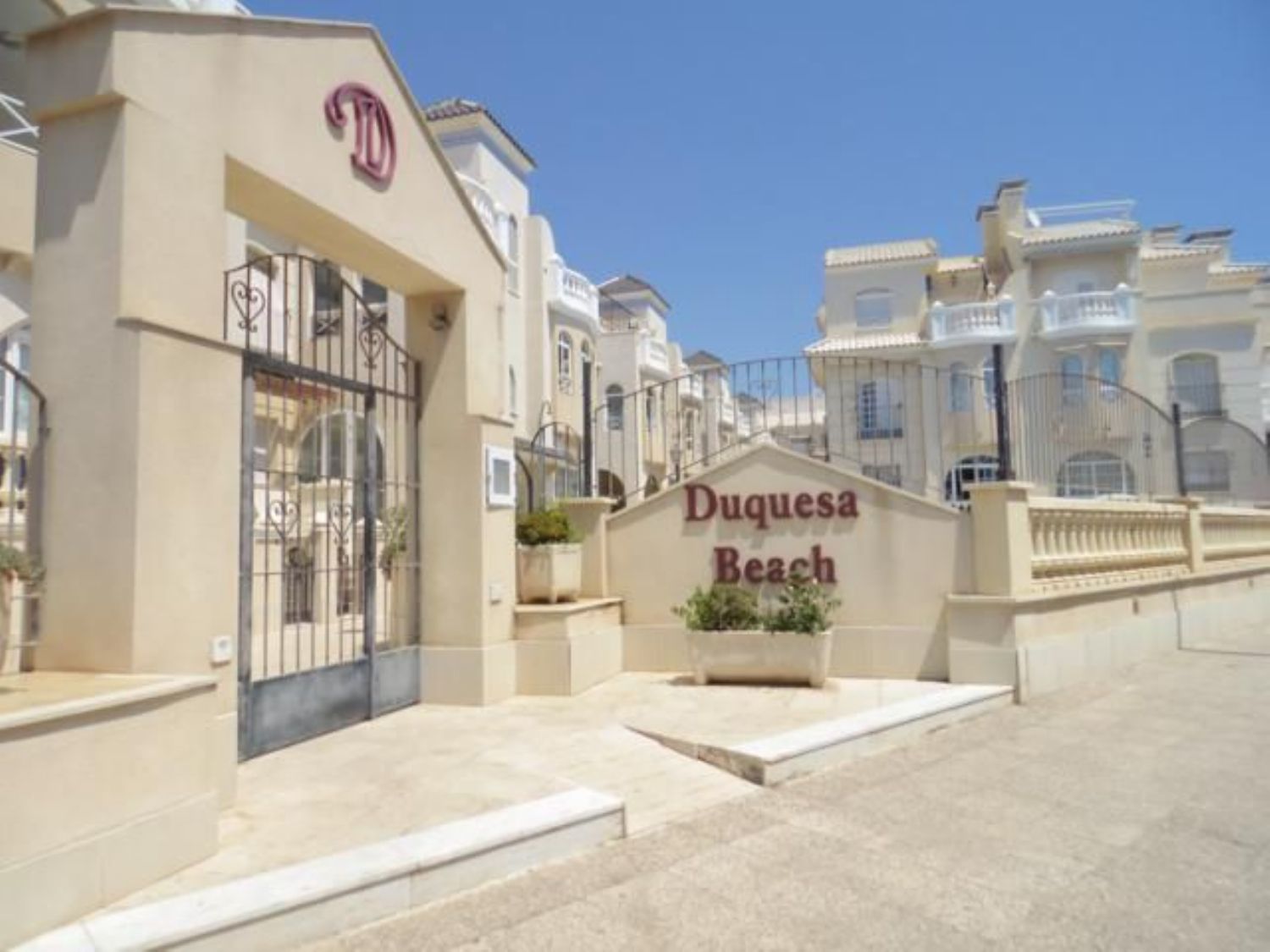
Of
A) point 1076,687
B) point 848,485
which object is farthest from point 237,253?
point 1076,687

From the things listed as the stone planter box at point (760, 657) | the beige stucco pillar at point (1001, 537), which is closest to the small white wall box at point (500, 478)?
the stone planter box at point (760, 657)

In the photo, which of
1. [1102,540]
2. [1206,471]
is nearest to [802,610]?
[1102,540]

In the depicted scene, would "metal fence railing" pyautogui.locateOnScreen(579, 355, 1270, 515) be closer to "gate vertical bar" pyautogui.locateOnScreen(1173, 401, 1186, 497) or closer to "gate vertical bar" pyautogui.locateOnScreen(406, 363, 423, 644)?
"gate vertical bar" pyautogui.locateOnScreen(1173, 401, 1186, 497)

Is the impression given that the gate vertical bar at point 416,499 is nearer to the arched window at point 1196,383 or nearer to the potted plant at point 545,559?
the potted plant at point 545,559

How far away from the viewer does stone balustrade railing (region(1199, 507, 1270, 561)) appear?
12.7 meters

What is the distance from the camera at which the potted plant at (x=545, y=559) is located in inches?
326

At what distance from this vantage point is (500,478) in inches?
A: 309

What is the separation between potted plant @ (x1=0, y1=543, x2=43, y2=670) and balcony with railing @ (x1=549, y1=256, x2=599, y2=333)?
22.1 metres

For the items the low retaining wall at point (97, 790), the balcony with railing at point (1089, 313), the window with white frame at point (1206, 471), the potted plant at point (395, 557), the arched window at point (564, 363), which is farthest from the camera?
the balcony with railing at point (1089, 313)

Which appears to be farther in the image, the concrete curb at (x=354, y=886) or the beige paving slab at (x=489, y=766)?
the beige paving slab at (x=489, y=766)

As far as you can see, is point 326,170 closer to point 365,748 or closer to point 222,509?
point 222,509

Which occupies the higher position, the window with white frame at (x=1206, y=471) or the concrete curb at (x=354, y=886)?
the window with white frame at (x=1206, y=471)

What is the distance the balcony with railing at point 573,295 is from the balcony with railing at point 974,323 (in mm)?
11507

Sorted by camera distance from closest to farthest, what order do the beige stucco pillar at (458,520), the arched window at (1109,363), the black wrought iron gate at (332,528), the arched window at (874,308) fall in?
the black wrought iron gate at (332,528), the beige stucco pillar at (458,520), the arched window at (1109,363), the arched window at (874,308)
